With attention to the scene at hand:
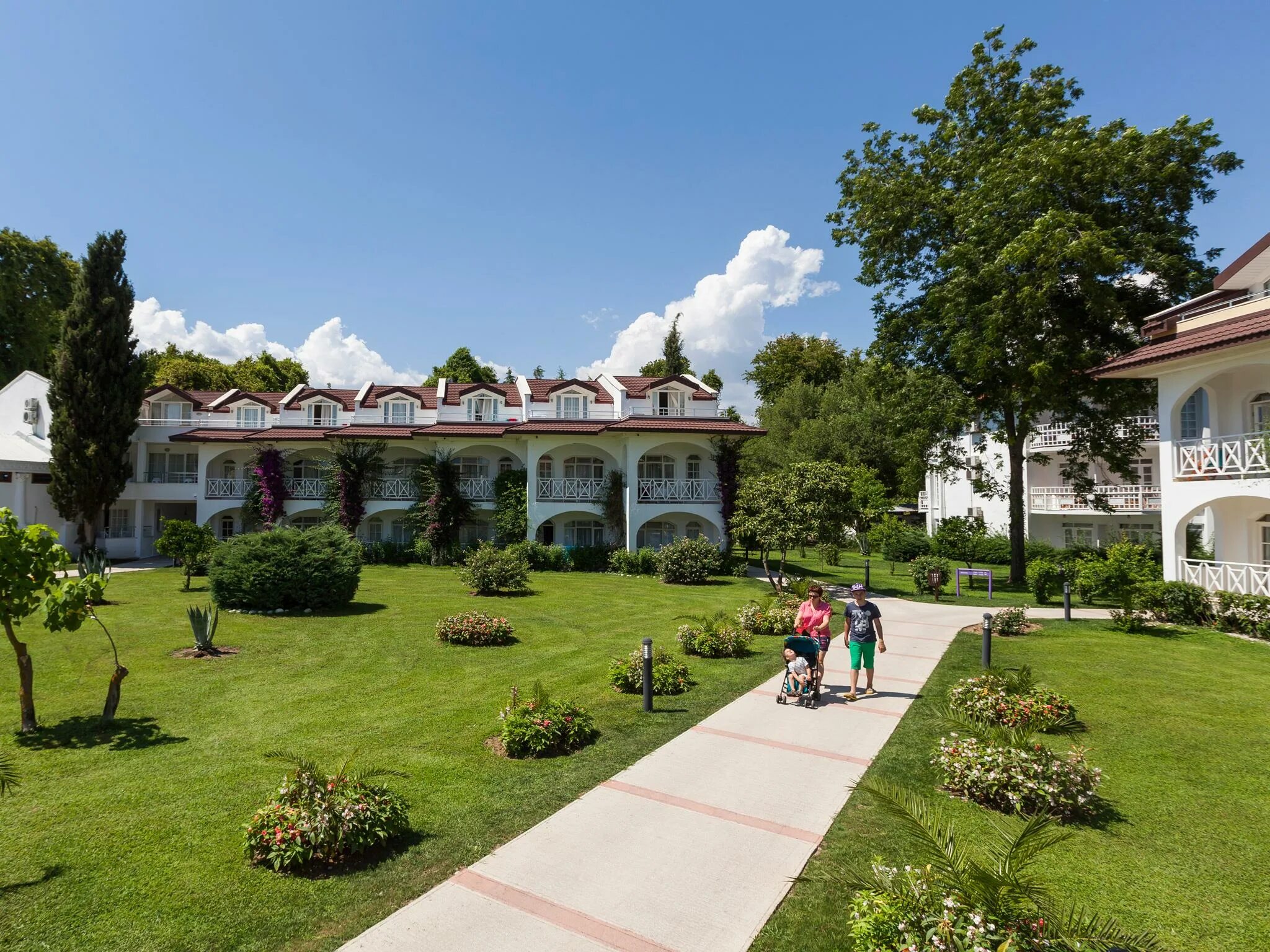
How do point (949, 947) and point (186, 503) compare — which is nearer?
point (949, 947)

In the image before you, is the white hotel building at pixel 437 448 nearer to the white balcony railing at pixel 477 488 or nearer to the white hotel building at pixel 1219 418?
the white balcony railing at pixel 477 488

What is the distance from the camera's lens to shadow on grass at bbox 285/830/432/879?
5.04 meters

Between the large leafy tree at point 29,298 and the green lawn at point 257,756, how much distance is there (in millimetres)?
31979

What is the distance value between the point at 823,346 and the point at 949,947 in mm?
60996

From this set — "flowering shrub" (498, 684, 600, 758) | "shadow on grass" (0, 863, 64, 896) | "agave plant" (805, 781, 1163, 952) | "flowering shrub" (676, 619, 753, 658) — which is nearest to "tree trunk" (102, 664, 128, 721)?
"shadow on grass" (0, 863, 64, 896)

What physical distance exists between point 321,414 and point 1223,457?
119 ft

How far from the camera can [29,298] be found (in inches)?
1448

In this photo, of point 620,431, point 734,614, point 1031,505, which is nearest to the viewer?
point 734,614

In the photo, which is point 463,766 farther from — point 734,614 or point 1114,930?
point 734,614

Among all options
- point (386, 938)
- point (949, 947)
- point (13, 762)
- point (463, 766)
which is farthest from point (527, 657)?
point (949, 947)

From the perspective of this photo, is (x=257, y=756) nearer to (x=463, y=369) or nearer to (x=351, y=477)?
(x=351, y=477)

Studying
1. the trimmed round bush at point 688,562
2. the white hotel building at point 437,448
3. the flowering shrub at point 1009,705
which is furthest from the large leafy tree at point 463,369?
the flowering shrub at point 1009,705

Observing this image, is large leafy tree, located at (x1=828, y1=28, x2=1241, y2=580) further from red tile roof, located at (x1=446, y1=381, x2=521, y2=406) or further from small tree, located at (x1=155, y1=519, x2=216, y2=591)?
small tree, located at (x1=155, y1=519, x2=216, y2=591)

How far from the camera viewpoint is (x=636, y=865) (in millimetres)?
5117
